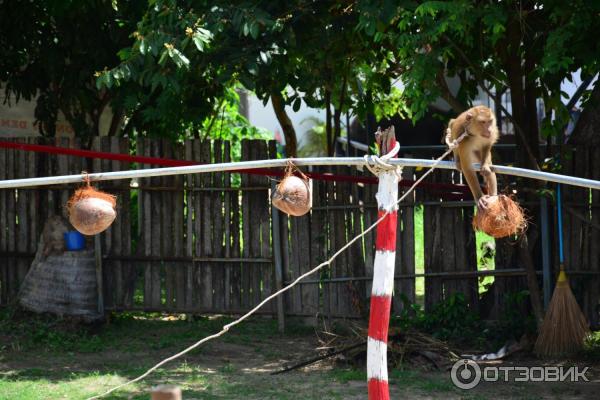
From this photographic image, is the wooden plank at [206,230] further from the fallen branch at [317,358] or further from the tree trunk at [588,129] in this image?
the tree trunk at [588,129]

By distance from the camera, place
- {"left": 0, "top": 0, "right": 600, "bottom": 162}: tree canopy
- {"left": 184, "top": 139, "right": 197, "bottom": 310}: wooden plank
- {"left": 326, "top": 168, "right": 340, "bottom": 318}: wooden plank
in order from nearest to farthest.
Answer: {"left": 0, "top": 0, "right": 600, "bottom": 162}: tree canopy → {"left": 326, "top": 168, "right": 340, "bottom": 318}: wooden plank → {"left": 184, "top": 139, "right": 197, "bottom": 310}: wooden plank

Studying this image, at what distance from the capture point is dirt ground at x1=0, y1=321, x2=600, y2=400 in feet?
22.8

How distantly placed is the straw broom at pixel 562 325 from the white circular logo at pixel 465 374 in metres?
0.69

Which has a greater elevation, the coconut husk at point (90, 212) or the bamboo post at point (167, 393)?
the coconut husk at point (90, 212)

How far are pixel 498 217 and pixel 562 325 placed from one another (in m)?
4.06

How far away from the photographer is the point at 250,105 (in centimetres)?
2178

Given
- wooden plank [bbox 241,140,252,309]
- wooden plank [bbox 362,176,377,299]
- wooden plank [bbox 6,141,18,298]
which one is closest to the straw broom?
wooden plank [bbox 362,176,377,299]

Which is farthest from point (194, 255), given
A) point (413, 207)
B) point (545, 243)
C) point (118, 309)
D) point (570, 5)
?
point (570, 5)

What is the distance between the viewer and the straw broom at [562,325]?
7496 millimetres

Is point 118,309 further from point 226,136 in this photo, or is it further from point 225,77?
point 226,136

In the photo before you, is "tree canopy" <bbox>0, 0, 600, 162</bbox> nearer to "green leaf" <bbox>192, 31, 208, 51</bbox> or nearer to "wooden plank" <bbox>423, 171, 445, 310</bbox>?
"green leaf" <bbox>192, 31, 208, 51</bbox>

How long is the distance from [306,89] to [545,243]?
2.67 metres

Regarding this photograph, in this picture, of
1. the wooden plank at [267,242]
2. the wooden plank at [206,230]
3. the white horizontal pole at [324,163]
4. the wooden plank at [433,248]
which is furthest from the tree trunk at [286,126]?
the white horizontal pole at [324,163]

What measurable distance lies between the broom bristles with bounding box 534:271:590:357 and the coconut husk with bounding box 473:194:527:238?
3.77 meters
